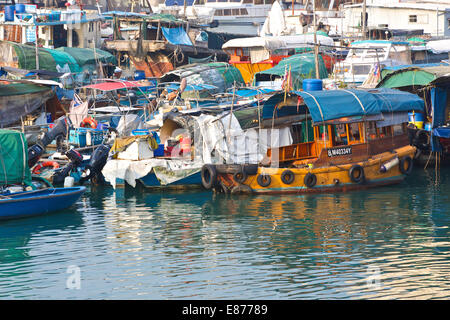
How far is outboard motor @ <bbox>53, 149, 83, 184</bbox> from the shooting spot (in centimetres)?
2280

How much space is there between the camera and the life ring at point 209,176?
2078 centimetres

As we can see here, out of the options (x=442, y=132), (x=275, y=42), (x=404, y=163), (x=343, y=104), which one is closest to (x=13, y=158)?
(x=343, y=104)

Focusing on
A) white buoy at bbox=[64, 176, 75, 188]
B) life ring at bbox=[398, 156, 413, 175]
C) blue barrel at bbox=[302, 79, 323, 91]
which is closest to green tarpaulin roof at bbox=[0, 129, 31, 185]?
white buoy at bbox=[64, 176, 75, 188]

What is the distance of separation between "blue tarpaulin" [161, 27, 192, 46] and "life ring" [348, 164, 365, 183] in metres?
23.5

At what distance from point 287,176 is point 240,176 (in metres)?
1.37

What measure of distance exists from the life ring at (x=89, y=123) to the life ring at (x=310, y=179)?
9.13 meters

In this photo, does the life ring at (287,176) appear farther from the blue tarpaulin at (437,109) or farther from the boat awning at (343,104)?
the blue tarpaulin at (437,109)

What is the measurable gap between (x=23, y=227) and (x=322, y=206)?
8000 mm

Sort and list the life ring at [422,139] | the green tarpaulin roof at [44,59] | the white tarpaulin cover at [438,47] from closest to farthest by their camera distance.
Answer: the life ring at [422,139] → the green tarpaulin roof at [44,59] → the white tarpaulin cover at [438,47]

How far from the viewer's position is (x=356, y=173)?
69.9 ft

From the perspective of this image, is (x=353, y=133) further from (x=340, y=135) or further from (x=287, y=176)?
(x=287, y=176)

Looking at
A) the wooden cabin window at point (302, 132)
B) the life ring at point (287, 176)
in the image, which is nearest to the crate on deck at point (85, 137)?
the wooden cabin window at point (302, 132)

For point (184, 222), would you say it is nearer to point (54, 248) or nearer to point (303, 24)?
point (54, 248)

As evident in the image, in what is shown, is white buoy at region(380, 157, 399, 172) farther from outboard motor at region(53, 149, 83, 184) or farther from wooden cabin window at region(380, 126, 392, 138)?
outboard motor at region(53, 149, 83, 184)
